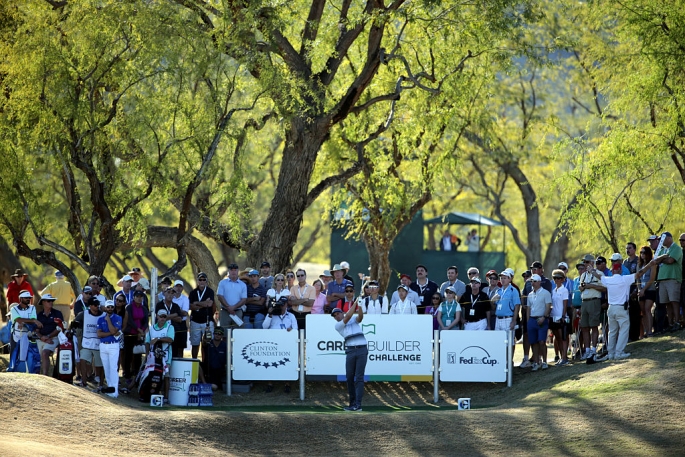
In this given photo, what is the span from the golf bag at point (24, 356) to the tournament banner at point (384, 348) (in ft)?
16.2

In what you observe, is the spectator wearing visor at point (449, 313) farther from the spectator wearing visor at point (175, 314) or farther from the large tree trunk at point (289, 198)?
the large tree trunk at point (289, 198)

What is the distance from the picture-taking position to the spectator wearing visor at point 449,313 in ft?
60.4

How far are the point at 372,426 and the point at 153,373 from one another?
4582mm

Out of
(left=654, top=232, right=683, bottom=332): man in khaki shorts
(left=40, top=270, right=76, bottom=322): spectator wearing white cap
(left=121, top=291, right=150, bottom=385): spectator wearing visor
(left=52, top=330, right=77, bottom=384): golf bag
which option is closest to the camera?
(left=52, top=330, right=77, bottom=384): golf bag

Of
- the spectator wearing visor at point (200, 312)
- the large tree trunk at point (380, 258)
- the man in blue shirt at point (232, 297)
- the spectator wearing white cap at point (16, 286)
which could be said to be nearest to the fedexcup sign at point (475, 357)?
the man in blue shirt at point (232, 297)

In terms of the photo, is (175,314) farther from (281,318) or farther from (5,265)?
(5,265)

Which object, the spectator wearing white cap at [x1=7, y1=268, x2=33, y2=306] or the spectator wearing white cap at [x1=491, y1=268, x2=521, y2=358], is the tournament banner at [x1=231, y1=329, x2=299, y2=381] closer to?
the spectator wearing white cap at [x1=491, y1=268, x2=521, y2=358]

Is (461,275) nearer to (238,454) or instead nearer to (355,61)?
(355,61)

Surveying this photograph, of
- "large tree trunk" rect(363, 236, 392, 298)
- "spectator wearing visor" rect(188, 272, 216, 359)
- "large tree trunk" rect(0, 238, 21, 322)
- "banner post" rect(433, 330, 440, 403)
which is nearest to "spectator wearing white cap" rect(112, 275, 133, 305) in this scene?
"spectator wearing visor" rect(188, 272, 216, 359)

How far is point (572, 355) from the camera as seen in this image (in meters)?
19.6

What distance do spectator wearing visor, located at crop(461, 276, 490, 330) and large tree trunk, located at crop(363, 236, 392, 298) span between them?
9775mm

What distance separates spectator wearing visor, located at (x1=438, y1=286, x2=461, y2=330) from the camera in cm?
1841

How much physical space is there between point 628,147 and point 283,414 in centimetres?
1157

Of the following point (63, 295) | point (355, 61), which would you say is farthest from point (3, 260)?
point (355, 61)
